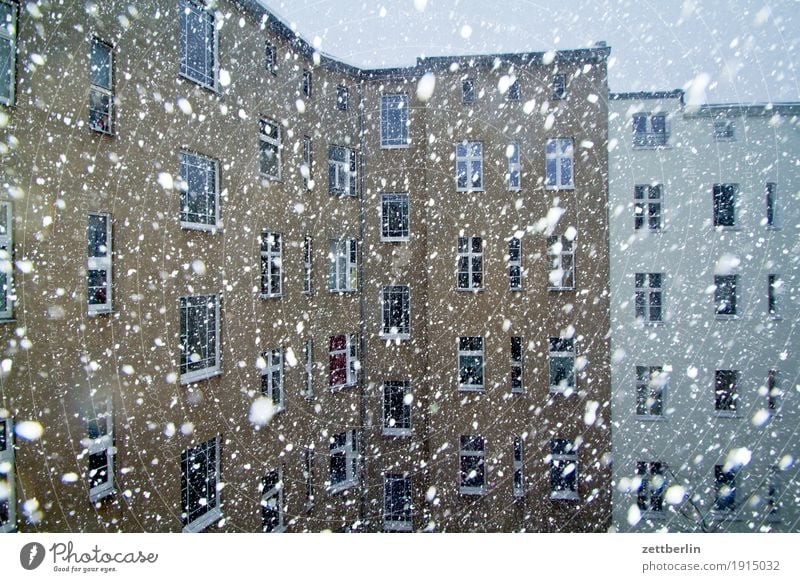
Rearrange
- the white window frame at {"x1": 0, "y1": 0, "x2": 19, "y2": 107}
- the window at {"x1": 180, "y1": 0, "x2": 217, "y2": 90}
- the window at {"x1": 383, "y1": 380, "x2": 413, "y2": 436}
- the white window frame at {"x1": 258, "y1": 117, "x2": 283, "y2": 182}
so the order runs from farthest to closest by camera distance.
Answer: the window at {"x1": 383, "y1": 380, "x2": 413, "y2": 436}
the white window frame at {"x1": 258, "y1": 117, "x2": 283, "y2": 182}
the window at {"x1": 180, "y1": 0, "x2": 217, "y2": 90}
the white window frame at {"x1": 0, "y1": 0, "x2": 19, "y2": 107}

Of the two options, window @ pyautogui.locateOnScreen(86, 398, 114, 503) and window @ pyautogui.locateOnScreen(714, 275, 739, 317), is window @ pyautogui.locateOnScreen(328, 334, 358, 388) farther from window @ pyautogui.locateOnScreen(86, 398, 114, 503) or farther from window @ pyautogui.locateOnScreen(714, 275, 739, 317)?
window @ pyautogui.locateOnScreen(714, 275, 739, 317)

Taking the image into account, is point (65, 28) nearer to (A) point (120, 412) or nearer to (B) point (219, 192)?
(B) point (219, 192)

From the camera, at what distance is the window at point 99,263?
5.01ft

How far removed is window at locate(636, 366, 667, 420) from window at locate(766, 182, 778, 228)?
110cm

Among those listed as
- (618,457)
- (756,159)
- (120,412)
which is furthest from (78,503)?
(756,159)

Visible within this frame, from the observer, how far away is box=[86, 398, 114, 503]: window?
155cm

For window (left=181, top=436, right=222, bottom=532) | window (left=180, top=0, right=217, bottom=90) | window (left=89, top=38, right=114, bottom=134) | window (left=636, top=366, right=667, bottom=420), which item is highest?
window (left=180, top=0, right=217, bottom=90)

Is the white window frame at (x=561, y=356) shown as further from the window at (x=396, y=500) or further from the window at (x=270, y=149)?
the window at (x=270, y=149)

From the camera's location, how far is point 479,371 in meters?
2.77

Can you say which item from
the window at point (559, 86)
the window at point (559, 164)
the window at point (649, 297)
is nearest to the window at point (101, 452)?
the window at point (559, 164)

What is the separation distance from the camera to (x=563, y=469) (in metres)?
2.68

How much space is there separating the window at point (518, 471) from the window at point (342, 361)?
4.00 ft

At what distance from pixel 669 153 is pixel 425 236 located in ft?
5.47

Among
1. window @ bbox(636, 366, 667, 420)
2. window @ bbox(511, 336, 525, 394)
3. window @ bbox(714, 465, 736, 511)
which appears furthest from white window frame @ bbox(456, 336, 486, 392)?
window @ bbox(714, 465, 736, 511)
